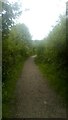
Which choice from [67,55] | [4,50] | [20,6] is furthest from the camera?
[67,55]

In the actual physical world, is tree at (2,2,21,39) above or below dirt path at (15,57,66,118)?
above

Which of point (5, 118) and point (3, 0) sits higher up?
point (3, 0)

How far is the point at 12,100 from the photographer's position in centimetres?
1071

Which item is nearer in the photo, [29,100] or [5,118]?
[5,118]

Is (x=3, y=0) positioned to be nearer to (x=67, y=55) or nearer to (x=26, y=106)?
(x=26, y=106)

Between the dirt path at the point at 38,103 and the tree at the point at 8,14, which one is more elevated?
the tree at the point at 8,14

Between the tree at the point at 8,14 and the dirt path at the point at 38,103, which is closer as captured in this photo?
the dirt path at the point at 38,103

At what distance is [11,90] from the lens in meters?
12.6

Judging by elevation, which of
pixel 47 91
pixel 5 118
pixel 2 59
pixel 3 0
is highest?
pixel 3 0

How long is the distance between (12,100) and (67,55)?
5657 millimetres

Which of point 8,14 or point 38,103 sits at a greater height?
point 8,14

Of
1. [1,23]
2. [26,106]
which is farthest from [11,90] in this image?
[1,23]

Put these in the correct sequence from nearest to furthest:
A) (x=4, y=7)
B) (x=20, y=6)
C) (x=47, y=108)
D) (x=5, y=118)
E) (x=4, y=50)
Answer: (x=5, y=118) < (x=47, y=108) < (x=4, y=7) < (x=20, y=6) < (x=4, y=50)

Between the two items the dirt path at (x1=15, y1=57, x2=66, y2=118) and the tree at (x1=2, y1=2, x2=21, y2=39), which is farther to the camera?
the tree at (x1=2, y1=2, x2=21, y2=39)
